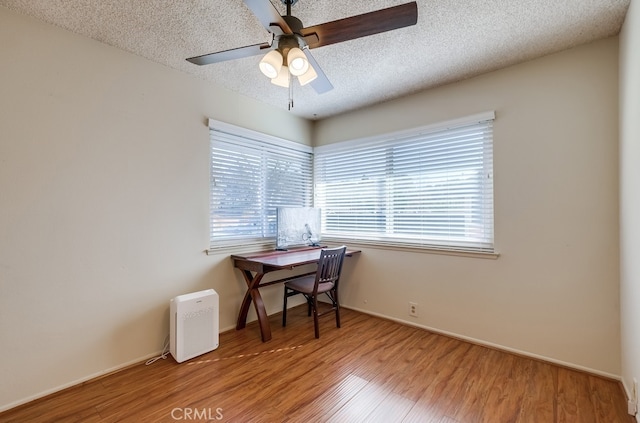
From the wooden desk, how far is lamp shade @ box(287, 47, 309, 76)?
160 cm

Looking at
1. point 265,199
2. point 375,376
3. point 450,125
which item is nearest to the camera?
point 375,376

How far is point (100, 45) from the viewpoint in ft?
7.11

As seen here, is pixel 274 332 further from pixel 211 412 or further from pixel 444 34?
pixel 444 34

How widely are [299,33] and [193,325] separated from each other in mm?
2312

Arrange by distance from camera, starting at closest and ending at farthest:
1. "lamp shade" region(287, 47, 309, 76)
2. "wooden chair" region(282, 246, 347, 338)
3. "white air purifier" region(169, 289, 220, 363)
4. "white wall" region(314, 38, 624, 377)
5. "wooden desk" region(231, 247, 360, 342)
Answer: "lamp shade" region(287, 47, 309, 76), "white wall" region(314, 38, 624, 377), "white air purifier" region(169, 289, 220, 363), "wooden desk" region(231, 247, 360, 342), "wooden chair" region(282, 246, 347, 338)

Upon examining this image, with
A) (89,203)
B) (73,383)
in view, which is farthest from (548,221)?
(73,383)

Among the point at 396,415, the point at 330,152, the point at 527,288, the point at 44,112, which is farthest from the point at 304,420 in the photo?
the point at 330,152

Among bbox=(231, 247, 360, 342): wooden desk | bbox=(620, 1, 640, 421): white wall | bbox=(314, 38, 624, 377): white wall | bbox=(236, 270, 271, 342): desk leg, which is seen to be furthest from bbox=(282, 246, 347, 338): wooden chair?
bbox=(620, 1, 640, 421): white wall

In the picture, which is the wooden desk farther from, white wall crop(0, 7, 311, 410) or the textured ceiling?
the textured ceiling

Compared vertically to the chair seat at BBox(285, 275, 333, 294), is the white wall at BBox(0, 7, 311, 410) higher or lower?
higher

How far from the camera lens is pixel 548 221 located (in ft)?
7.62

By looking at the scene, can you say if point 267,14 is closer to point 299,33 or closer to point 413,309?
point 299,33

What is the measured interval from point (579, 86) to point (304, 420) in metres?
3.08

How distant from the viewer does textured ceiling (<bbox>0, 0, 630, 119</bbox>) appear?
5.87 feet
